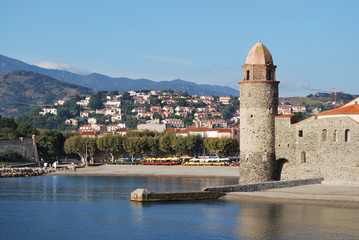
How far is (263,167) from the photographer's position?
41.4m

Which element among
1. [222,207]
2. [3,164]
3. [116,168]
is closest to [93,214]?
[222,207]

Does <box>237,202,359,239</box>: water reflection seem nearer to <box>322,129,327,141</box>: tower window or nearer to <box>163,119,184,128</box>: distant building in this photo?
<box>322,129,327,141</box>: tower window

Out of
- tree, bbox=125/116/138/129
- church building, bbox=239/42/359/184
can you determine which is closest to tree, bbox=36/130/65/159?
church building, bbox=239/42/359/184

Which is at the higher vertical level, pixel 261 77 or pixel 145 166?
pixel 261 77

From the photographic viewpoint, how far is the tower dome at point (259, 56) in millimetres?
41344

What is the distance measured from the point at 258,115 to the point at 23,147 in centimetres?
4261

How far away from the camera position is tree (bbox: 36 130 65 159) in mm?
82125

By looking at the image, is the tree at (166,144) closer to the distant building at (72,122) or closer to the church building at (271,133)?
the church building at (271,133)

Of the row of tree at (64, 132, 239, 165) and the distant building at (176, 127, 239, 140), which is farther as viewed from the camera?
the distant building at (176, 127, 239, 140)

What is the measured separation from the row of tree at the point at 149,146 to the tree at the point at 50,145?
1713mm

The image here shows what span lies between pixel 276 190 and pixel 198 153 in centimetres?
4475

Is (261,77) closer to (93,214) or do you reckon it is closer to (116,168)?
(93,214)

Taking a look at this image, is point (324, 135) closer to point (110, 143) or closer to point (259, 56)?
point (259, 56)

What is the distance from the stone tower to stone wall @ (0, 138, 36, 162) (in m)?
40.0
